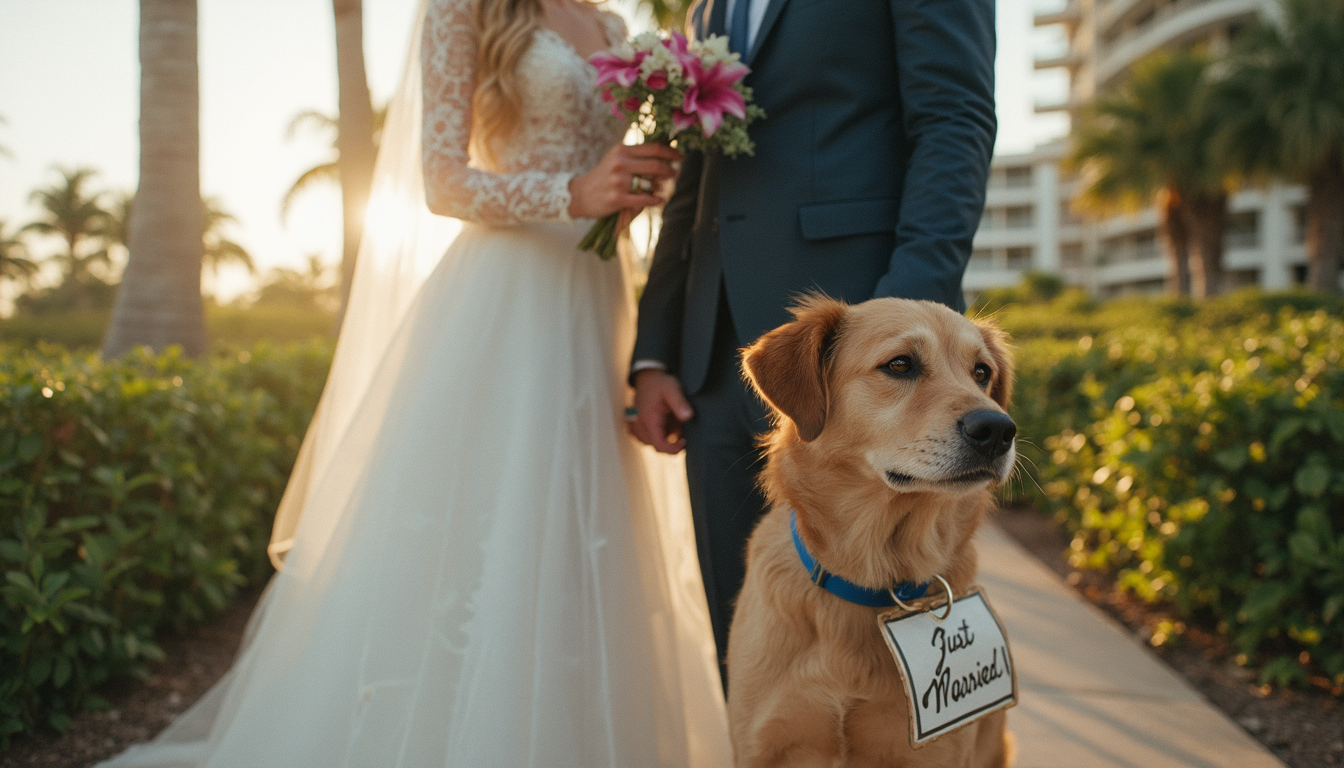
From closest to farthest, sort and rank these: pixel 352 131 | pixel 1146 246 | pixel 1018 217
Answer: pixel 352 131 → pixel 1146 246 → pixel 1018 217

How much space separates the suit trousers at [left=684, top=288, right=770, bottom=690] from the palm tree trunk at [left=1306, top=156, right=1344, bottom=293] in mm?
24311

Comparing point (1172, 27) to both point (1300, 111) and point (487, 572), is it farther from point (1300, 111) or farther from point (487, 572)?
point (487, 572)

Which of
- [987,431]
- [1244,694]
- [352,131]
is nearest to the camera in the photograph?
[987,431]

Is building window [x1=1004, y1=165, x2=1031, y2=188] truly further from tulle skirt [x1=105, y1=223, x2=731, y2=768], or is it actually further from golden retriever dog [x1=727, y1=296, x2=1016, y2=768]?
golden retriever dog [x1=727, y1=296, x2=1016, y2=768]

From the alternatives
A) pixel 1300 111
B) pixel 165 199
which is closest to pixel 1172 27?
pixel 1300 111

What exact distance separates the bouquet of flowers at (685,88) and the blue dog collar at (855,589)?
1.05m

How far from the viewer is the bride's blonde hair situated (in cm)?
245

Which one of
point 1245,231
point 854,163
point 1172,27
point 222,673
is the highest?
point 1172,27

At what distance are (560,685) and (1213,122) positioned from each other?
2733 centimetres

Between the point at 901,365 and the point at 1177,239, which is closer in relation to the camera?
the point at 901,365

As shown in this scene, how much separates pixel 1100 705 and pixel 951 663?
193 centimetres

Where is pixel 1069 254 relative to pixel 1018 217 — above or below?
below

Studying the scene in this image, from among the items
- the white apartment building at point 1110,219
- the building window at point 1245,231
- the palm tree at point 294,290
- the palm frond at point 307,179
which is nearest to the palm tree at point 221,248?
the palm tree at point 294,290

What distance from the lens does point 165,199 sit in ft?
18.1
